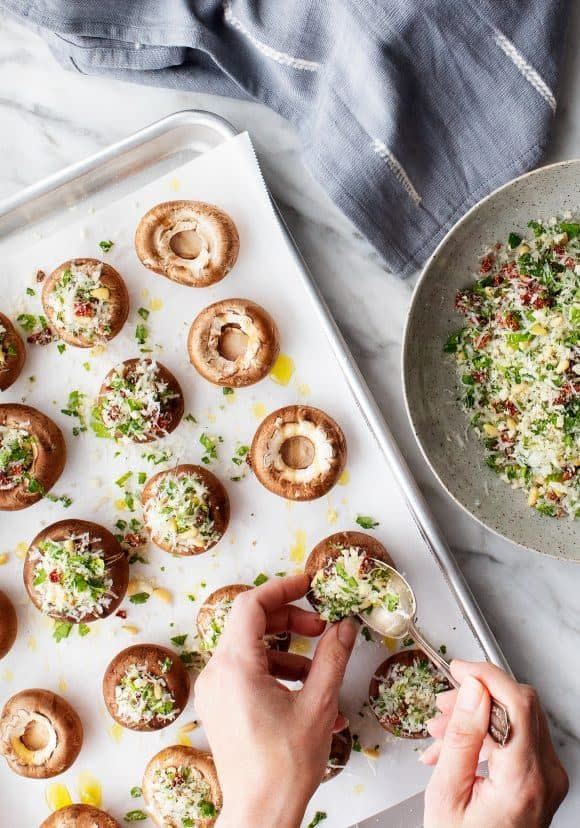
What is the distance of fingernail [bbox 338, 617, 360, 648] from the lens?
2.70m

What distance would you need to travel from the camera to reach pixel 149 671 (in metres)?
3.03

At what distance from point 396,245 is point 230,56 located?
0.90 metres

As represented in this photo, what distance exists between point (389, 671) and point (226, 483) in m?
0.90

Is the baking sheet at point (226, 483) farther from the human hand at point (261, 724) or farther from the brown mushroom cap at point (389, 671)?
the human hand at point (261, 724)

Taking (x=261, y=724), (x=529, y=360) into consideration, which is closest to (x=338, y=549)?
(x=261, y=724)

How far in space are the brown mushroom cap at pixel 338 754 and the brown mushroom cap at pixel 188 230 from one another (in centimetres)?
172

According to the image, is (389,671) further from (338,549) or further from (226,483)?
(226,483)

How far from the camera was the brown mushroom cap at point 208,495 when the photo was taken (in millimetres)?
2996

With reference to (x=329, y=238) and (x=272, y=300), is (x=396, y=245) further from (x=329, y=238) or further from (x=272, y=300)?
(x=272, y=300)

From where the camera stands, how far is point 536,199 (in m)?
2.80

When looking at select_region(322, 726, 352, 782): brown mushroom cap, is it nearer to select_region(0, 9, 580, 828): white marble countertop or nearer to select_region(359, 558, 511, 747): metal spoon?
select_region(359, 558, 511, 747): metal spoon

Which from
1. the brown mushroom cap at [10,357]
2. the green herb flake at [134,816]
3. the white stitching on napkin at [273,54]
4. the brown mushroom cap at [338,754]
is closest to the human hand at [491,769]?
the brown mushroom cap at [338,754]

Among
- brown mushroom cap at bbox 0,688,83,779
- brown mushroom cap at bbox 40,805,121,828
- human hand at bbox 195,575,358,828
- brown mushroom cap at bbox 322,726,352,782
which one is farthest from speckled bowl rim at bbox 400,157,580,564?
brown mushroom cap at bbox 40,805,121,828

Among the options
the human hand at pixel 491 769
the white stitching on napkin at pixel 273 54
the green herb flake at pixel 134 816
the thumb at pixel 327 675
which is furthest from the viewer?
the green herb flake at pixel 134 816
